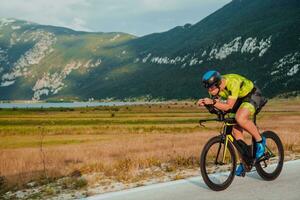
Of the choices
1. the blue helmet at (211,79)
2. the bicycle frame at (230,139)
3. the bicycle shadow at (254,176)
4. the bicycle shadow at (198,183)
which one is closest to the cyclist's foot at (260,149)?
the bicycle frame at (230,139)

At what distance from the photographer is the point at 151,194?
26.9 ft

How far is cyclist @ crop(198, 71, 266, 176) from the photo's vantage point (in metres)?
8.45

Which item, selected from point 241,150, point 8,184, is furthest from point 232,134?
point 8,184

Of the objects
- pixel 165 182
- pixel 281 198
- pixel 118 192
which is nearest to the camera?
pixel 281 198

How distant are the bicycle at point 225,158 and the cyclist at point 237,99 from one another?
0.13 meters

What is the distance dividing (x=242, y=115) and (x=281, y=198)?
5.81 feet

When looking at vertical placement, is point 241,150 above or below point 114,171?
above

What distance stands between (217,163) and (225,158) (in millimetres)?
192

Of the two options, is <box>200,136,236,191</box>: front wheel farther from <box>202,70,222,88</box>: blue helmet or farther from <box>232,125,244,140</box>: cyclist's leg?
<box>202,70,222,88</box>: blue helmet

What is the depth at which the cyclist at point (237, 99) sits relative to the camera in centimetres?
845

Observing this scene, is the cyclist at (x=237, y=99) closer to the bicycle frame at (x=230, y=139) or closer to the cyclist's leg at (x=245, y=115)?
the cyclist's leg at (x=245, y=115)

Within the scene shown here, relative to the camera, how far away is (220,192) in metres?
8.35

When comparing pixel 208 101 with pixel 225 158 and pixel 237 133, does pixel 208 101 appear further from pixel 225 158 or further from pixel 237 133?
pixel 225 158

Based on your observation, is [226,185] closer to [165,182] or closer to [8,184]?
[165,182]
